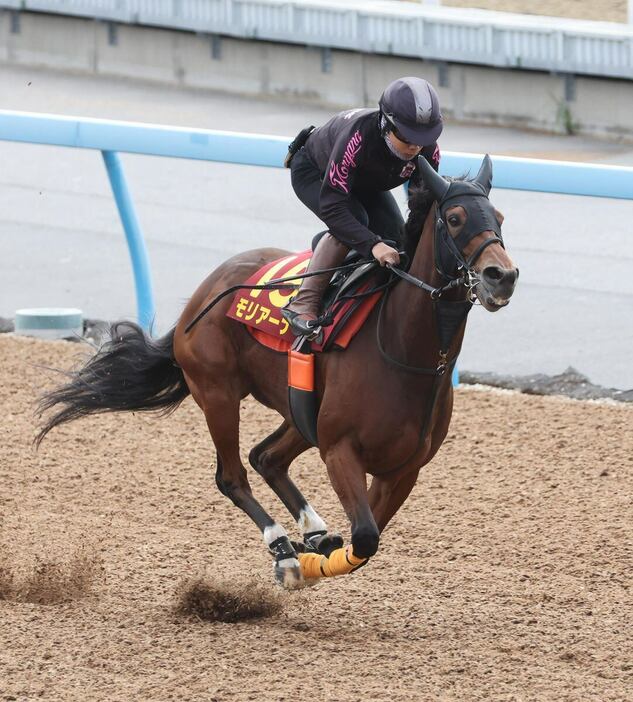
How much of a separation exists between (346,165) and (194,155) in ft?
9.85

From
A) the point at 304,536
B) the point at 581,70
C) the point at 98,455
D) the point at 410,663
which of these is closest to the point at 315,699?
the point at 410,663

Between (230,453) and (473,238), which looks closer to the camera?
(473,238)

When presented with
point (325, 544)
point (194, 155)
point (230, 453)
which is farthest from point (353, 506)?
point (194, 155)

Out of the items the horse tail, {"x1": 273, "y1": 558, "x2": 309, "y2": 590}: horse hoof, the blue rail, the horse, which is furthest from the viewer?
the blue rail

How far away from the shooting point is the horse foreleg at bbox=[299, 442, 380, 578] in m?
5.10

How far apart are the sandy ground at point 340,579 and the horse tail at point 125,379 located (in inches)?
21.4

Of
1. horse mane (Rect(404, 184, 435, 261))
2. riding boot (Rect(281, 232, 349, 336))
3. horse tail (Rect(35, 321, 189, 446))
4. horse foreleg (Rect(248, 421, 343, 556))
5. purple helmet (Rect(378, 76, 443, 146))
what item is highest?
purple helmet (Rect(378, 76, 443, 146))

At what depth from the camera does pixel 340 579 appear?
6027 millimetres

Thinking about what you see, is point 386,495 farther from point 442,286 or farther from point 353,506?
point 442,286

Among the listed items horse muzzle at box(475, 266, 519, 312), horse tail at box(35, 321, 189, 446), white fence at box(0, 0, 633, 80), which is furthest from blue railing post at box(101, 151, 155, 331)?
white fence at box(0, 0, 633, 80)

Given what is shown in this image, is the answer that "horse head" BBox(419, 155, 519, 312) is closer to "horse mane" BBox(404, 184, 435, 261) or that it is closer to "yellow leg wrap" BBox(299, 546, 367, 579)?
"horse mane" BBox(404, 184, 435, 261)

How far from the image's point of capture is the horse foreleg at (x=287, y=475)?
593 cm

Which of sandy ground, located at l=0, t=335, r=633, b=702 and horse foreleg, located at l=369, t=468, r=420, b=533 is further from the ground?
horse foreleg, located at l=369, t=468, r=420, b=533

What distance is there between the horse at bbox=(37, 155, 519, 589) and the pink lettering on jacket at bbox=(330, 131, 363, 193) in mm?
286
